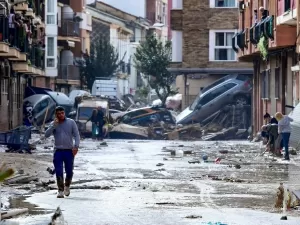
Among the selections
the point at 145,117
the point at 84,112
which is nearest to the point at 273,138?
the point at 84,112

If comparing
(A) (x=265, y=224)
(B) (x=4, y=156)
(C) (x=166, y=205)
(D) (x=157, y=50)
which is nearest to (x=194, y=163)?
(B) (x=4, y=156)

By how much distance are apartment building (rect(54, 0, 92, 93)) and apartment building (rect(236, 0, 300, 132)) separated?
27.2m

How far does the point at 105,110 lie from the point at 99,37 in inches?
1931

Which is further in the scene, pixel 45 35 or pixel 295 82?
pixel 45 35

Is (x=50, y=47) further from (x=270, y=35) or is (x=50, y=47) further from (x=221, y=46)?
(x=270, y=35)

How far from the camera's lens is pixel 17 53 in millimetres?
54344

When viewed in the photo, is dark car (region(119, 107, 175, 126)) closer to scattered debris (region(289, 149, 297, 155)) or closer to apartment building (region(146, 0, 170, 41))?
scattered debris (region(289, 149, 297, 155))

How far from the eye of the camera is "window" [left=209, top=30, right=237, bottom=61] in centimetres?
6681

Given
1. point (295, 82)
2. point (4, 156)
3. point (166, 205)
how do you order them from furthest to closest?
point (295, 82)
point (4, 156)
point (166, 205)

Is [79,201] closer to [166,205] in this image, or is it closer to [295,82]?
[166,205]

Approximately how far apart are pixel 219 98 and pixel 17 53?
11.2m

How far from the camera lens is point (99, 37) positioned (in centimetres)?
10644

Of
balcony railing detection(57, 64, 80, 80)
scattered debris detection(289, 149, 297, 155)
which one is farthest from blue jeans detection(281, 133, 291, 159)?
balcony railing detection(57, 64, 80, 80)

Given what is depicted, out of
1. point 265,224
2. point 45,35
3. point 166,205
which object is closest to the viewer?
point 265,224
